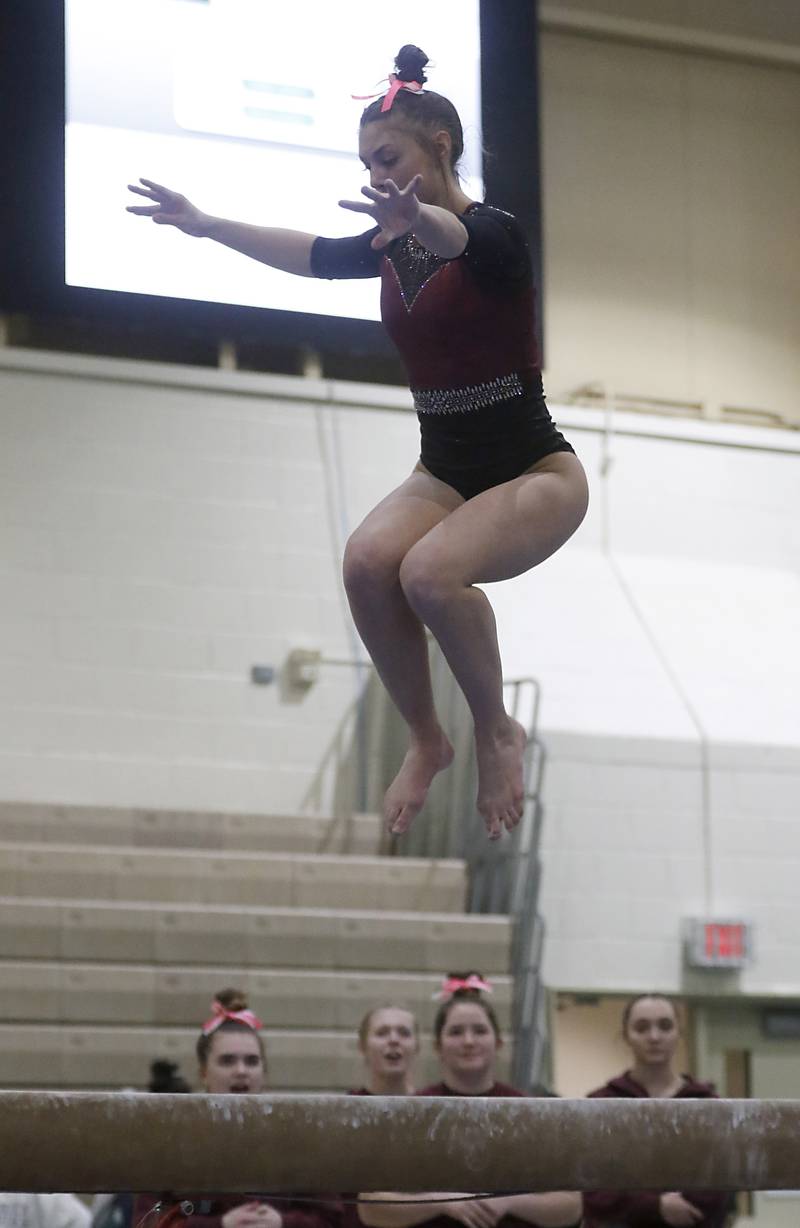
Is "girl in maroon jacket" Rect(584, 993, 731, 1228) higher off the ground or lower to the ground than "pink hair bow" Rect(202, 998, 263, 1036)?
lower

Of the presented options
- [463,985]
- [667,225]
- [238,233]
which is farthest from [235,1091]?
[667,225]

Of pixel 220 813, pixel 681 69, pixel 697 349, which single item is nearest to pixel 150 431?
pixel 220 813

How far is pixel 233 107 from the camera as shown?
21.7ft

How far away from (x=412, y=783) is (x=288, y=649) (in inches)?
183

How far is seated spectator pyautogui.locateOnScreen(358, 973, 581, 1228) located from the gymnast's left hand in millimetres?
1741

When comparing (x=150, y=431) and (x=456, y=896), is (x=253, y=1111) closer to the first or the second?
(x=456, y=896)

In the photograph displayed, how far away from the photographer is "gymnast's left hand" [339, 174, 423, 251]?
2285 millimetres

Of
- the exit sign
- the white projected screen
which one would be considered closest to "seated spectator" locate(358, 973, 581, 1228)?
the exit sign

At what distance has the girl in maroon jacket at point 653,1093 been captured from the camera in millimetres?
4066

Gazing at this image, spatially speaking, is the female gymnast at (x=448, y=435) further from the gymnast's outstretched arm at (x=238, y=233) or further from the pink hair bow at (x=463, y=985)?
the pink hair bow at (x=463, y=985)

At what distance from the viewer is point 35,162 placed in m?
6.84

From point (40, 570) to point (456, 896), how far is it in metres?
2.14

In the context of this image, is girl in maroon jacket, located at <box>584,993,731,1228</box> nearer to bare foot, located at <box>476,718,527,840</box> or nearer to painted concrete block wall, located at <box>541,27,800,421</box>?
bare foot, located at <box>476,718,527,840</box>

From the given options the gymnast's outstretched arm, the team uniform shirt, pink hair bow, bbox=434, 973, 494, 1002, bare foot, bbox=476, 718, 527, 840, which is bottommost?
the team uniform shirt
